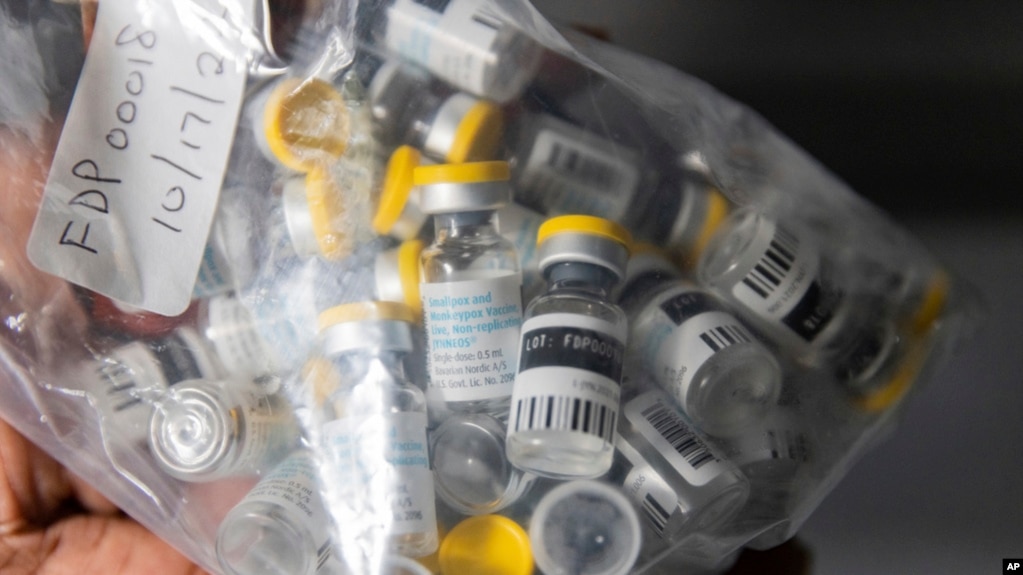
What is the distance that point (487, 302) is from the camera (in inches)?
28.7

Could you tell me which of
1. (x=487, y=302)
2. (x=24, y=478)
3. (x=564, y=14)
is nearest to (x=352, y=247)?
(x=487, y=302)

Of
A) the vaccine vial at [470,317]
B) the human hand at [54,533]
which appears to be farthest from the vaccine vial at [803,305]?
the human hand at [54,533]

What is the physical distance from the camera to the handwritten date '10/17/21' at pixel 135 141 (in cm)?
76

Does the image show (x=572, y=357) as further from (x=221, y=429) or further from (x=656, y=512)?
(x=221, y=429)

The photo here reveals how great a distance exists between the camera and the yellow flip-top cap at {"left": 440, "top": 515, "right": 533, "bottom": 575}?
0.73 m

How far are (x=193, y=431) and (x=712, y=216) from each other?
0.55m

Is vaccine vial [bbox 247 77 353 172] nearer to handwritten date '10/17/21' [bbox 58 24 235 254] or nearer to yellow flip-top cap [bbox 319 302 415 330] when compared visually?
handwritten date '10/17/21' [bbox 58 24 235 254]

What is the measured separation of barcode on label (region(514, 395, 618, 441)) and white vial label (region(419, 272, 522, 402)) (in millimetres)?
65

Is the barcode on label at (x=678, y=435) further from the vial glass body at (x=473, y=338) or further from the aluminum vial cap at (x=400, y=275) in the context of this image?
the aluminum vial cap at (x=400, y=275)

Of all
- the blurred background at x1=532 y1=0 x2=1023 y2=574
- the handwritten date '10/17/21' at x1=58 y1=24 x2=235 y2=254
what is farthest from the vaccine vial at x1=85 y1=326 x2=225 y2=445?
the blurred background at x1=532 y1=0 x2=1023 y2=574

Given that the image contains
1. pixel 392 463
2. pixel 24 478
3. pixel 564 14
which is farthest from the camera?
pixel 564 14

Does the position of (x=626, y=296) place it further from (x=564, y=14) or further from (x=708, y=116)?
(x=564, y=14)

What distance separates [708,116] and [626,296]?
0.71ft

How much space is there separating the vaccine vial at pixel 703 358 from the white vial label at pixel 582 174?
89 mm
